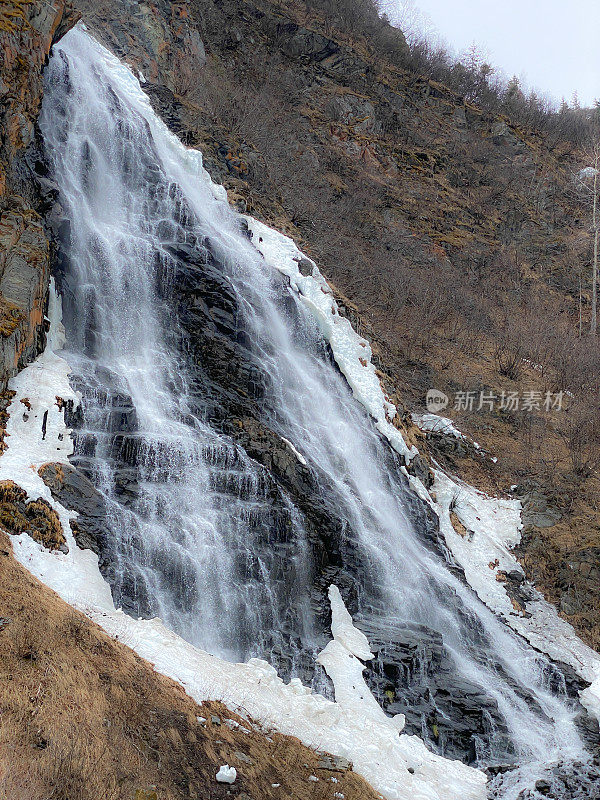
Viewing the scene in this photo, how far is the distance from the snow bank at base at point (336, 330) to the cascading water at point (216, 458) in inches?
12.9

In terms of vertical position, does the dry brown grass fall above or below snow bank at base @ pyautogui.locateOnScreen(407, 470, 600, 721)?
above

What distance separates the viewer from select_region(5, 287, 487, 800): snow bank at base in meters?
6.64

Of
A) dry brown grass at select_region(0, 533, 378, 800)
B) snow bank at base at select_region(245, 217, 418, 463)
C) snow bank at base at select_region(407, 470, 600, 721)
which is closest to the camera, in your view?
dry brown grass at select_region(0, 533, 378, 800)

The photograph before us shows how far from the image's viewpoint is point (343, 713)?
766 centimetres

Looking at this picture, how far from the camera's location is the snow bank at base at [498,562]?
11.2 m

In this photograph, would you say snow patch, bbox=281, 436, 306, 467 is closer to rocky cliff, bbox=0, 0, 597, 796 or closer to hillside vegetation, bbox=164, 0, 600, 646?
rocky cliff, bbox=0, 0, 597, 796

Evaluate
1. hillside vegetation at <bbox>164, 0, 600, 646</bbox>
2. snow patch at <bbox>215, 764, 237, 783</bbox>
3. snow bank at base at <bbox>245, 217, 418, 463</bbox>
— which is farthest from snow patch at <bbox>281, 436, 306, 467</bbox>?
snow patch at <bbox>215, 764, 237, 783</bbox>

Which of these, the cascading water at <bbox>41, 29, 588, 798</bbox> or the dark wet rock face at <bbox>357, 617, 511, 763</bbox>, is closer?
the dark wet rock face at <bbox>357, 617, 511, 763</bbox>

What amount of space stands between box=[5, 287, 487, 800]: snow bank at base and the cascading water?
53 centimetres

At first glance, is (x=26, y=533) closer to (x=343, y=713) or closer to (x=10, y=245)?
(x=343, y=713)

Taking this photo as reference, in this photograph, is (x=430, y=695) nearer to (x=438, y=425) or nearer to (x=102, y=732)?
(x=102, y=732)

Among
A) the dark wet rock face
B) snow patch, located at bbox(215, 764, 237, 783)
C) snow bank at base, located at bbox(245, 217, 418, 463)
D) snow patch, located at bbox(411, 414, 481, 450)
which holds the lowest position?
the dark wet rock face

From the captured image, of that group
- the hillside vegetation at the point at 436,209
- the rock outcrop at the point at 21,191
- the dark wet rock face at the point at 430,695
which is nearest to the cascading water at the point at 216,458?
the dark wet rock face at the point at 430,695

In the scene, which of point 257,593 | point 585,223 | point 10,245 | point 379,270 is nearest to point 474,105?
point 585,223
